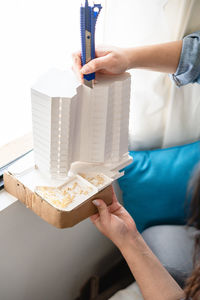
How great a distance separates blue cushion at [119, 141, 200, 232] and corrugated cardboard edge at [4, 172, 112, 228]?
31 centimetres

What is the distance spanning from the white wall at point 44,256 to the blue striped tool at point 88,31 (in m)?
0.35

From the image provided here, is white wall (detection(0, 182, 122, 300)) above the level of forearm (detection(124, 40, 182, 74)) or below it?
below

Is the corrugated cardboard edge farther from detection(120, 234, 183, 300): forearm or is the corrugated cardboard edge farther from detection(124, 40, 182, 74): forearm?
detection(124, 40, 182, 74): forearm

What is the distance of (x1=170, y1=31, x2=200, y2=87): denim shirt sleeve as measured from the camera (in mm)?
890

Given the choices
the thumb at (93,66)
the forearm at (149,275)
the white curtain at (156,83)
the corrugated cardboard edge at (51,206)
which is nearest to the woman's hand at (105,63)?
the thumb at (93,66)

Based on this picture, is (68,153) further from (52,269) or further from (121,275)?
(121,275)

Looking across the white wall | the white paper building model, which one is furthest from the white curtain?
the white wall

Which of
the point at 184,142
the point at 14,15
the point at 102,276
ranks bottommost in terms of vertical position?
the point at 102,276

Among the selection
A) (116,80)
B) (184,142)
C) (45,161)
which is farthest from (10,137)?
(184,142)

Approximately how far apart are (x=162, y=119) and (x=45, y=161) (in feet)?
1.74

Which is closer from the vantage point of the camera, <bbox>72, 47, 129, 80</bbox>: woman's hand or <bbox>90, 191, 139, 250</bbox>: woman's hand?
<bbox>72, 47, 129, 80</bbox>: woman's hand

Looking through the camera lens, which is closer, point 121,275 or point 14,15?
point 14,15

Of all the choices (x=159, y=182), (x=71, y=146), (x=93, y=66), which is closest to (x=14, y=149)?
(x=71, y=146)

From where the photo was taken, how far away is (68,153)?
2.35 ft
